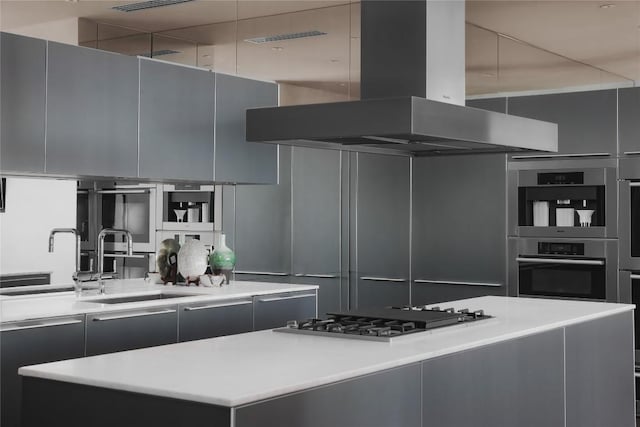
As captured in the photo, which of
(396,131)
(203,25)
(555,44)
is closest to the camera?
(396,131)

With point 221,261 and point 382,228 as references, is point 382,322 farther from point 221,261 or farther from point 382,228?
point 382,228

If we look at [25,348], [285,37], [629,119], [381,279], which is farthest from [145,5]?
[629,119]

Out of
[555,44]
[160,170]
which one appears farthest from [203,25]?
[555,44]

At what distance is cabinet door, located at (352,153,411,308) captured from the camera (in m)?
6.72

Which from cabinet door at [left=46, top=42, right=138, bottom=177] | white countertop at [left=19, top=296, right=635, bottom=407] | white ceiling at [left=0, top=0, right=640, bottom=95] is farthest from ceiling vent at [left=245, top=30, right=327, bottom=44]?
white countertop at [left=19, top=296, right=635, bottom=407]

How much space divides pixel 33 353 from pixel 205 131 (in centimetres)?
198

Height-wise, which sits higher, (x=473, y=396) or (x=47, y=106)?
(x=47, y=106)

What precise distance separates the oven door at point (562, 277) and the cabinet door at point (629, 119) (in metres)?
0.79

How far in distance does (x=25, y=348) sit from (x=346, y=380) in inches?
75.0

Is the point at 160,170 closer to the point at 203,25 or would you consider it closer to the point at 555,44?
the point at 203,25

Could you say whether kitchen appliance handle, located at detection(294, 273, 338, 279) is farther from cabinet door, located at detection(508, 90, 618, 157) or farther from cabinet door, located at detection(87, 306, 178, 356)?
cabinet door, located at detection(87, 306, 178, 356)

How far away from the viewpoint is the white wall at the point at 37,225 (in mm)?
5062

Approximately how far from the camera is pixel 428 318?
3.66 metres

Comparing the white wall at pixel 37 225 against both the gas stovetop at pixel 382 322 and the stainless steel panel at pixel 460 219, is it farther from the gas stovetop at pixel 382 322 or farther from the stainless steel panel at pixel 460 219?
the stainless steel panel at pixel 460 219
